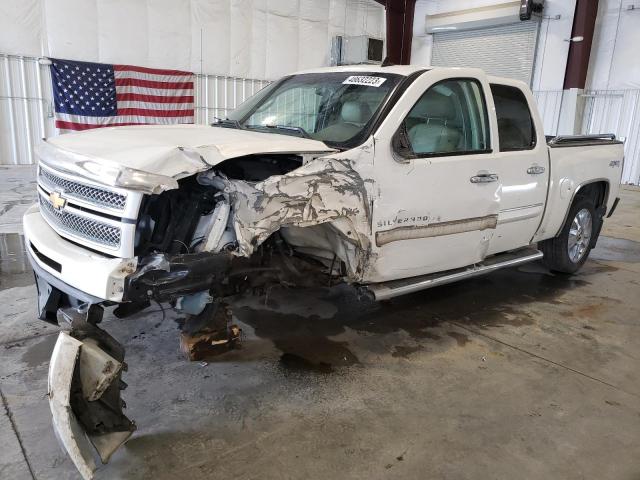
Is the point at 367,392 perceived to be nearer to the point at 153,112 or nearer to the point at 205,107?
the point at 153,112

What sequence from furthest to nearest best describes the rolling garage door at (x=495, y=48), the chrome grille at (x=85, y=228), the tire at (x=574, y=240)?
the rolling garage door at (x=495, y=48) < the tire at (x=574, y=240) < the chrome grille at (x=85, y=228)

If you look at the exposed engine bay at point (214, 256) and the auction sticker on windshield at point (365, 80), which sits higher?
the auction sticker on windshield at point (365, 80)

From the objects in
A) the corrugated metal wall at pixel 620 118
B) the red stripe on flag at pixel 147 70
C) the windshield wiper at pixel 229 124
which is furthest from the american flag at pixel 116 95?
the corrugated metal wall at pixel 620 118

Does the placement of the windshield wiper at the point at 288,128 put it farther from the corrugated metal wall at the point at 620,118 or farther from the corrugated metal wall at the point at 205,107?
the corrugated metal wall at the point at 620,118

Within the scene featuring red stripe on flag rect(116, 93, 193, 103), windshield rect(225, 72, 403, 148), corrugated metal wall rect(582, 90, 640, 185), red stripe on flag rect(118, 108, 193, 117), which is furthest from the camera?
corrugated metal wall rect(582, 90, 640, 185)

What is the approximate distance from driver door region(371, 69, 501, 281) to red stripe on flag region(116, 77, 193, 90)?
9.60 meters

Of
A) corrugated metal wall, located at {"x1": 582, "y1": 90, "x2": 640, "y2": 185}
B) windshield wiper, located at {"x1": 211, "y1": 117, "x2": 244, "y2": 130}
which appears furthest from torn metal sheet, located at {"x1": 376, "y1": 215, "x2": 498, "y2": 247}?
corrugated metal wall, located at {"x1": 582, "y1": 90, "x2": 640, "y2": 185}

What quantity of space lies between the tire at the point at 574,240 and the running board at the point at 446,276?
60 cm

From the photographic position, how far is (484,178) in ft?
12.9

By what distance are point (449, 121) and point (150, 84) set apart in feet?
32.5

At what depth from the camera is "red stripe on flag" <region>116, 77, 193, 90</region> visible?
1150 centimetres

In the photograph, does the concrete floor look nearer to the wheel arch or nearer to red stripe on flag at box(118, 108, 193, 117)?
the wheel arch

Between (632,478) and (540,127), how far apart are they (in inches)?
124

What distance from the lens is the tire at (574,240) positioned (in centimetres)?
536
